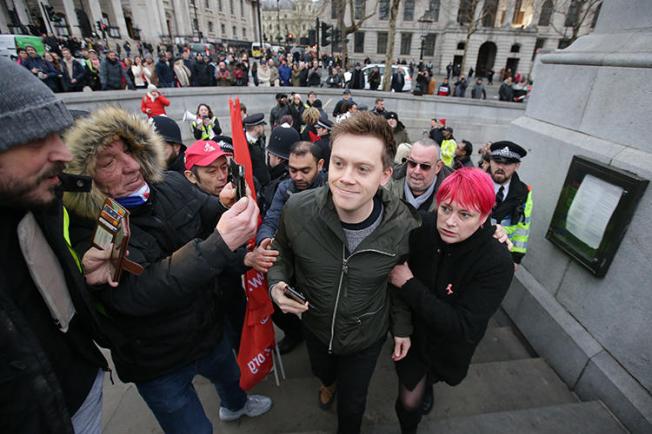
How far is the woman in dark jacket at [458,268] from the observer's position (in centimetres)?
180

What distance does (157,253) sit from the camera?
5.52ft

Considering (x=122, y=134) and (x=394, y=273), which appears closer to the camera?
(x=122, y=134)

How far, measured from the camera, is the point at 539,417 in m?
2.38

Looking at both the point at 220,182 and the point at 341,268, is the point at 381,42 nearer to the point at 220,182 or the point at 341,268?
the point at 220,182

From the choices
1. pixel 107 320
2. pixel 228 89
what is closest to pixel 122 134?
pixel 107 320

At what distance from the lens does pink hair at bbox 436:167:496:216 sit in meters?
1.75

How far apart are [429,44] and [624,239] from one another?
1863 inches

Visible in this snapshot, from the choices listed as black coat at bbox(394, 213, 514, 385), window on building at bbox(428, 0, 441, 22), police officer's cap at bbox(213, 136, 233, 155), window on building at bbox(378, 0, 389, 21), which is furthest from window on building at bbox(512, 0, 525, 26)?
black coat at bbox(394, 213, 514, 385)

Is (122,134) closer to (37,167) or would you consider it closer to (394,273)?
(37,167)

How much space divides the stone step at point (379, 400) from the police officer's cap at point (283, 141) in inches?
98.8

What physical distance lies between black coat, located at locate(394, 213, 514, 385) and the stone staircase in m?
0.83

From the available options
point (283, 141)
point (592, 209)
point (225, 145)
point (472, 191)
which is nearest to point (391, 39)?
point (283, 141)

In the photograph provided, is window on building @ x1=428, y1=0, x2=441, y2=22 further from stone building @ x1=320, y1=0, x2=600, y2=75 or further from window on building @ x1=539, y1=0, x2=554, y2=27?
window on building @ x1=539, y1=0, x2=554, y2=27

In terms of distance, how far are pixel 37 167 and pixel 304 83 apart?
17.6m
